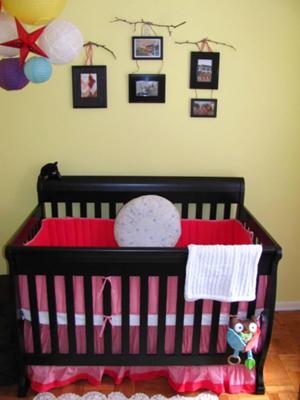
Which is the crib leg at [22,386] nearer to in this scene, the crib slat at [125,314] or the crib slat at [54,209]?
the crib slat at [125,314]

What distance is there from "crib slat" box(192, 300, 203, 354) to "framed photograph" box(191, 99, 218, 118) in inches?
45.7

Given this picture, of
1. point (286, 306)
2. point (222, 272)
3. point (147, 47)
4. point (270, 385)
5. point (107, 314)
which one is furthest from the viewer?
point (286, 306)

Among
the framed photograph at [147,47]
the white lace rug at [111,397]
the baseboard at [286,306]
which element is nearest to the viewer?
the white lace rug at [111,397]

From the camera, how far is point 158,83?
2324 millimetres

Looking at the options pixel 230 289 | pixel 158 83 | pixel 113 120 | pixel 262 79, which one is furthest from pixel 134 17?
pixel 230 289

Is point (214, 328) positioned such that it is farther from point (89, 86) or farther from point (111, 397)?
point (89, 86)

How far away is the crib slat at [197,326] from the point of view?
1.79 m

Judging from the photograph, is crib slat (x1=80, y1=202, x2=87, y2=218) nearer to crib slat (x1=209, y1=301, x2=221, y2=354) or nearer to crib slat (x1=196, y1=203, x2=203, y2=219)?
crib slat (x1=196, y1=203, x2=203, y2=219)

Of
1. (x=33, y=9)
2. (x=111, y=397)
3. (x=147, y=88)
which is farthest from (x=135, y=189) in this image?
(x=33, y=9)

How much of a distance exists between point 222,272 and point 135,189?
0.87 meters

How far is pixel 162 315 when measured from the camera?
5.86 feet

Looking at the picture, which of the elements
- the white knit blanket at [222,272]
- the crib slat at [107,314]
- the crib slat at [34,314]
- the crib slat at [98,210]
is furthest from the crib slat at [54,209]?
the white knit blanket at [222,272]

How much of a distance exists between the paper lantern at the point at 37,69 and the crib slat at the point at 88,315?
2.78ft

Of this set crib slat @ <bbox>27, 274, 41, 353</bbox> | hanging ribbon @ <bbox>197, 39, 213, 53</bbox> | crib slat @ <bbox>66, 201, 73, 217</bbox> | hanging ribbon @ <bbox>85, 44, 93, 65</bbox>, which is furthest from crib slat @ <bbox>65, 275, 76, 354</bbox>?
hanging ribbon @ <bbox>197, 39, 213, 53</bbox>
